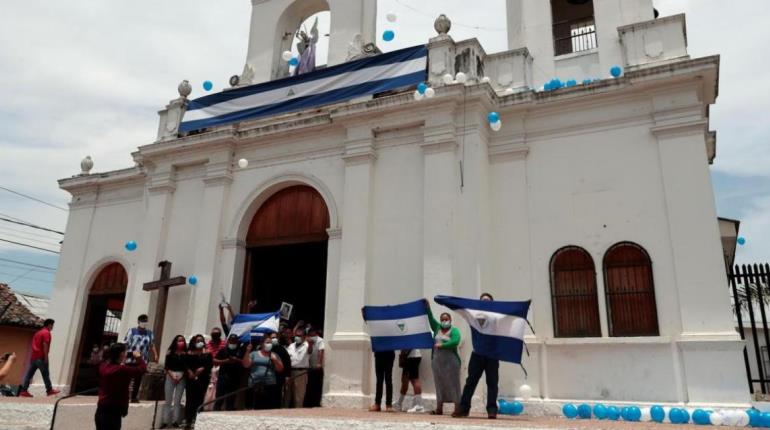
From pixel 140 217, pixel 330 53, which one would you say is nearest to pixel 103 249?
pixel 140 217

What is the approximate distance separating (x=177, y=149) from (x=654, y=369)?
428 inches

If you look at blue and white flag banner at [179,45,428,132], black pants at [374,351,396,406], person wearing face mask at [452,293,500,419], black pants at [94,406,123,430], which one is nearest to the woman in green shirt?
person wearing face mask at [452,293,500,419]

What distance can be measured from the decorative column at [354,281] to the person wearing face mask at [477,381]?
9.37 feet

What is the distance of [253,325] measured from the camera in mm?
10570

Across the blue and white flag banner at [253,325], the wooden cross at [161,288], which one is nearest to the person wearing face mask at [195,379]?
the blue and white flag banner at [253,325]

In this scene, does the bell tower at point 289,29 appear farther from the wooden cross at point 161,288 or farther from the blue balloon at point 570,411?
the blue balloon at point 570,411

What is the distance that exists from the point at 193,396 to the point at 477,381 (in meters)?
4.34

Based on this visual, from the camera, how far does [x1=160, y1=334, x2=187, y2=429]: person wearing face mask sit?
880 cm

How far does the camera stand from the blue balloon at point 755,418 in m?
7.70

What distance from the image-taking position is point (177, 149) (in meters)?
13.6

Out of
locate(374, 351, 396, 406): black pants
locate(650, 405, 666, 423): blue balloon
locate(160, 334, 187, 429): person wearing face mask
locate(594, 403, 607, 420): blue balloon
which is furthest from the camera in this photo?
locate(374, 351, 396, 406): black pants

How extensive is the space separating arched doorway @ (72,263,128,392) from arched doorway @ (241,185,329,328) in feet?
12.5

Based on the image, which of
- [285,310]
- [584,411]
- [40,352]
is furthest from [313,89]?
[584,411]

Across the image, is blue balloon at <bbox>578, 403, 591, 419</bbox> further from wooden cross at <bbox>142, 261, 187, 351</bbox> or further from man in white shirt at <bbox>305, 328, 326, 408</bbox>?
wooden cross at <bbox>142, 261, 187, 351</bbox>
